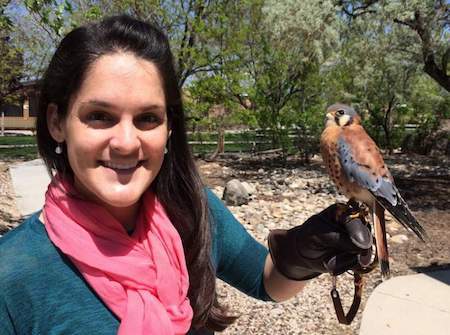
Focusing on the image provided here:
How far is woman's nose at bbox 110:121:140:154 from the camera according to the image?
4.05 ft

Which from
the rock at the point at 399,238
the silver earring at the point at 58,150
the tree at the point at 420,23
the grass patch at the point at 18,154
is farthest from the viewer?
the grass patch at the point at 18,154

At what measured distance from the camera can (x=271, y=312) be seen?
395cm

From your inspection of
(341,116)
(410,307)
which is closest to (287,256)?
(341,116)

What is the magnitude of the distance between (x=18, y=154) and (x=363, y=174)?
1544cm

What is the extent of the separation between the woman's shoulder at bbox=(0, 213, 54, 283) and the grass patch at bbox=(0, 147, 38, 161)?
13882 mm

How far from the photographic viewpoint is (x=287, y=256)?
5.46ft

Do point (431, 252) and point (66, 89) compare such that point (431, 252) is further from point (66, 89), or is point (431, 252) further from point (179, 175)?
point (66, 89)

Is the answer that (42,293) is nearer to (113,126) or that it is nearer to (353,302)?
(113,126)

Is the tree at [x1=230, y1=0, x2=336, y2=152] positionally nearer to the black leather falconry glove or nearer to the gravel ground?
the gravel ground

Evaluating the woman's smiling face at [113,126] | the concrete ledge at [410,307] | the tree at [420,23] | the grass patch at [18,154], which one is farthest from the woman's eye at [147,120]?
the grass patch at [18,154]

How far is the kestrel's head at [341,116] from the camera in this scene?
6.64 ft

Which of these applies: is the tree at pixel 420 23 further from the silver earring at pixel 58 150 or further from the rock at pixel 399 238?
the silver earring at pixel 58 150

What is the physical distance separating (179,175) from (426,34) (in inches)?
308

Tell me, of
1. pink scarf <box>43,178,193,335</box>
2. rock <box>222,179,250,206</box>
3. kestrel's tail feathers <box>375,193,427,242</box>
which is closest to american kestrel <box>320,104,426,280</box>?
kestrel's tail feathers <box>375,193,427,242</box>
